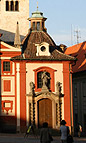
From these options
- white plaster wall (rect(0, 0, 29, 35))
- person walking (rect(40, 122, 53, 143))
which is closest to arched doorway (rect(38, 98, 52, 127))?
white plaster wall (rect(0, 0, 29, 35))

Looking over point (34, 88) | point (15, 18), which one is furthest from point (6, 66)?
point (15, 18)

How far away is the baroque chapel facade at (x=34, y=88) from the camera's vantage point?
4781cm

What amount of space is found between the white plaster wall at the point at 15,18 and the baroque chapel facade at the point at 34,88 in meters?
17.5

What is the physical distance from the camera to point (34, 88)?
48344 mm

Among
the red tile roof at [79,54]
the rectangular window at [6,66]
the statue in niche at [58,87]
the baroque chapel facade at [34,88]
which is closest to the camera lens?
the baroque chapel facade at [34,88]

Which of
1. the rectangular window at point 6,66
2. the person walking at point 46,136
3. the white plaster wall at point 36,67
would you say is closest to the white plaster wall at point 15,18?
the rectangular window at point 6,66

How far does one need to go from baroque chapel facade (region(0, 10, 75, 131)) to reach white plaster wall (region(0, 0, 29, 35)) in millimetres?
17459

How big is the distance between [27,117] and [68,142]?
2668 centimetres

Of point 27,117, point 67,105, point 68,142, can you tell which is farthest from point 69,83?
point 68,142

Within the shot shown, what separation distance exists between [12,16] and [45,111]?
75.4ft

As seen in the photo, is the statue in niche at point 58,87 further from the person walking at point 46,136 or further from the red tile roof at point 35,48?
the person walking at point 46,136

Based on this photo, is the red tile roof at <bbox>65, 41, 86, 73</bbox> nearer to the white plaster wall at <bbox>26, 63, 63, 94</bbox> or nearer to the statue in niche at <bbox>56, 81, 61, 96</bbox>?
the white plaster wall at <bbox>26, 63, 63, 94</bbox>

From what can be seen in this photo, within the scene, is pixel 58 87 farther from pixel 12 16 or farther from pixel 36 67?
pixel 12 16

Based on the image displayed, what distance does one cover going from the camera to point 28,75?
48.3 metres
